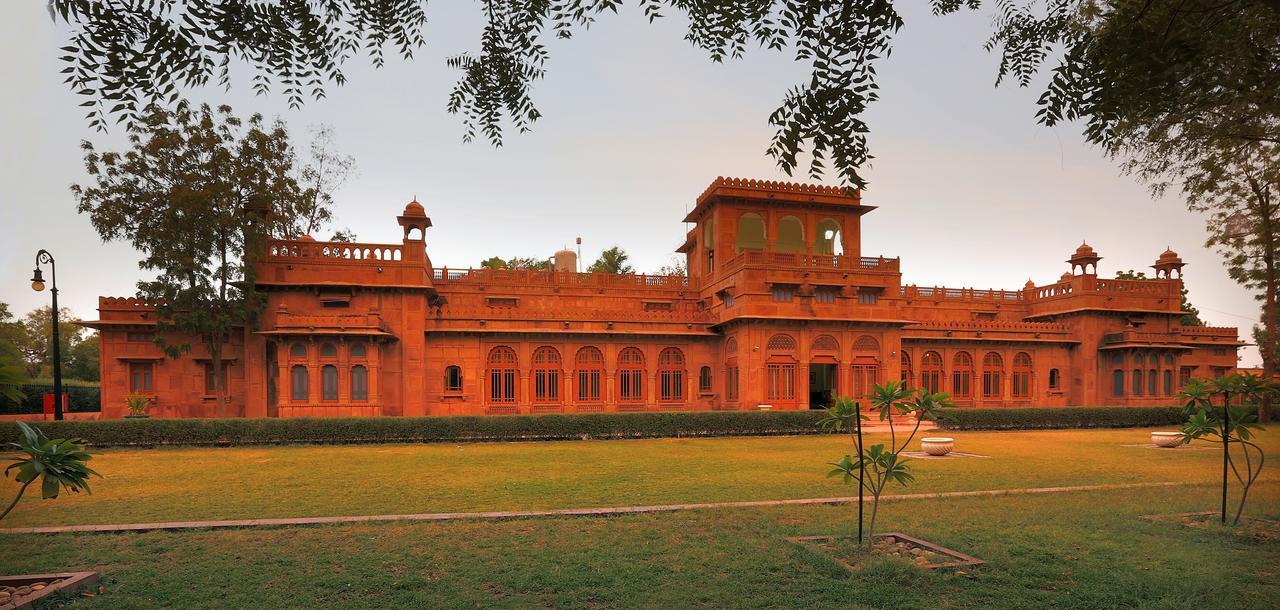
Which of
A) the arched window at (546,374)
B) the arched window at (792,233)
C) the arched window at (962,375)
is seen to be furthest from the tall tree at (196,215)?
the arched window at (962,375)

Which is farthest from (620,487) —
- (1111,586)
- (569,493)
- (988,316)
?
(988,316)

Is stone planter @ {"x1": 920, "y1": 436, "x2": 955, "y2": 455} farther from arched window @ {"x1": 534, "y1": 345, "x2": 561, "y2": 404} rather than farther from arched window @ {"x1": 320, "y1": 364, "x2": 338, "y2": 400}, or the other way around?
arched window @ {"x1": 320, "y1": 364, "x2": 338, "y2": 400}

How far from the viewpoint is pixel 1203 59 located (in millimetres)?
6090

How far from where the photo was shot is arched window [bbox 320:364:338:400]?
26156 mm

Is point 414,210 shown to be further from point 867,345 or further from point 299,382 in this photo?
point 867,345

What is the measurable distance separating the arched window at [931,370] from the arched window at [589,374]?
16.2 metres

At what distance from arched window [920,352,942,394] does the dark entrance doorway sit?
4693 millimetres

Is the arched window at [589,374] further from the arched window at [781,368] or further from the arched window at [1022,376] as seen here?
the arched window at [1022,376]

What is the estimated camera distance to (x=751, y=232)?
3272cm

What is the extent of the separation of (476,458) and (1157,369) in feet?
115

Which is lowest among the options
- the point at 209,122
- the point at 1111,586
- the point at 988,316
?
the point at 1111,586

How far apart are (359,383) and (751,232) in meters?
18.4

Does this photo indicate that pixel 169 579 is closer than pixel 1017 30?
Yes

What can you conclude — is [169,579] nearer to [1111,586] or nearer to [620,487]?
[620,487]
